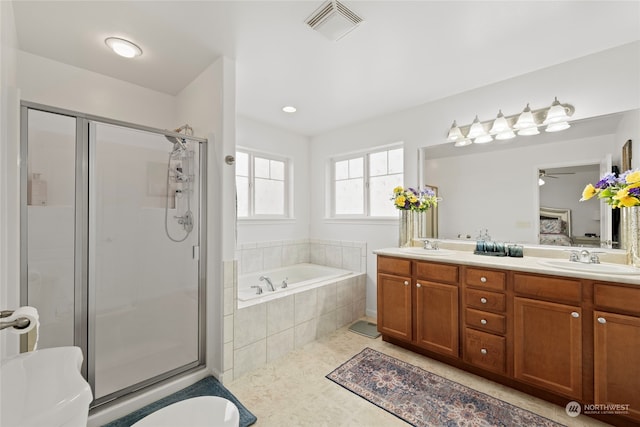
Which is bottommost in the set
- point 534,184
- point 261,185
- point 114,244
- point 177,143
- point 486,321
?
point 486,321

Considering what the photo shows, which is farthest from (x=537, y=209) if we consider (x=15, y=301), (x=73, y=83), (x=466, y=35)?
(x=73, y=83)

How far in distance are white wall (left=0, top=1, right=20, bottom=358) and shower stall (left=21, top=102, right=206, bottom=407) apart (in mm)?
75

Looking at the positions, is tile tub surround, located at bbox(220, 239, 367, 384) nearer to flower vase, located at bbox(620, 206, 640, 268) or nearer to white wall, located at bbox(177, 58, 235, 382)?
white wall, located at bbox(177, 58, 235, 382)

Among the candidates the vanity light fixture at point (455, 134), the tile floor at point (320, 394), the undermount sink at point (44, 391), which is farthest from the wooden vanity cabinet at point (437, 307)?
the undermount sink at point (44, 391)

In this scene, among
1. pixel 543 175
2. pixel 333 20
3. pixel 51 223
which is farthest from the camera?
pixel 543 175

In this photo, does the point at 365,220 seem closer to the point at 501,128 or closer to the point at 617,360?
the point at 501,128

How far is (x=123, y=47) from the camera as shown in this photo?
6.38ft

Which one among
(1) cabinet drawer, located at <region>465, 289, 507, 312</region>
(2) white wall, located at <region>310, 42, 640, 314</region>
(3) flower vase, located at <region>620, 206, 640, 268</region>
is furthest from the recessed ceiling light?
(3) flower vase, located at <region>620, 206, 640, 268</region>

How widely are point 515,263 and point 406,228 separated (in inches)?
44.9

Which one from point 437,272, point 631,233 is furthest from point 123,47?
point 631,233

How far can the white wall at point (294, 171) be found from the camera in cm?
334

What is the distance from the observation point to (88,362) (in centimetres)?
163

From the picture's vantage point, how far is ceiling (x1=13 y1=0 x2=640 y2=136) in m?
1.60

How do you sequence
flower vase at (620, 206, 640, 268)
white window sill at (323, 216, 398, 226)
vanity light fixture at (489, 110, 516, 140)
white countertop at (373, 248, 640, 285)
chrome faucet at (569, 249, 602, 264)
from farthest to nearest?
white window sill at (323, 216, 398, 226) → vanity light fixture at (489, 110, 516, 140) → chrome faucet at (569, 249, 602, 264) → flower vase at (620, 206, 640, 268) → white countertop at (373, 248, 640, 285)
